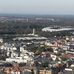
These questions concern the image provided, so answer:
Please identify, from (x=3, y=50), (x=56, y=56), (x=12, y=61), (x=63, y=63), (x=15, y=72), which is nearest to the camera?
(x=15, y=72)

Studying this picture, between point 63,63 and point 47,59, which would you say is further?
point 47,59

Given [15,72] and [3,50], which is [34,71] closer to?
[15,72]

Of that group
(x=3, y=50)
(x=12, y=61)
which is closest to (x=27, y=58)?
(x=12, y=61)

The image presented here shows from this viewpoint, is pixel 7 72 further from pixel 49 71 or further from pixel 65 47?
pixel 65 47

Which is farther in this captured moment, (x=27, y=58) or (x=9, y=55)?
(x=9, y=55)

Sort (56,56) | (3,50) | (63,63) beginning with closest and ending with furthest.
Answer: (63,63) < (56,56) < (3,50)

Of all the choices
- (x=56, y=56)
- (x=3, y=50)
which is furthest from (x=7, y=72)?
(x=3, y=50)

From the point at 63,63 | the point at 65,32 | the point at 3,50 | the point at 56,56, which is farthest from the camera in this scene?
the point at 65,32

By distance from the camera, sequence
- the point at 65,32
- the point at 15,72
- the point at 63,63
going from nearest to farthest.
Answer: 1. the point at 15,72
2. the point at 63,63
3. the point at 65,32
